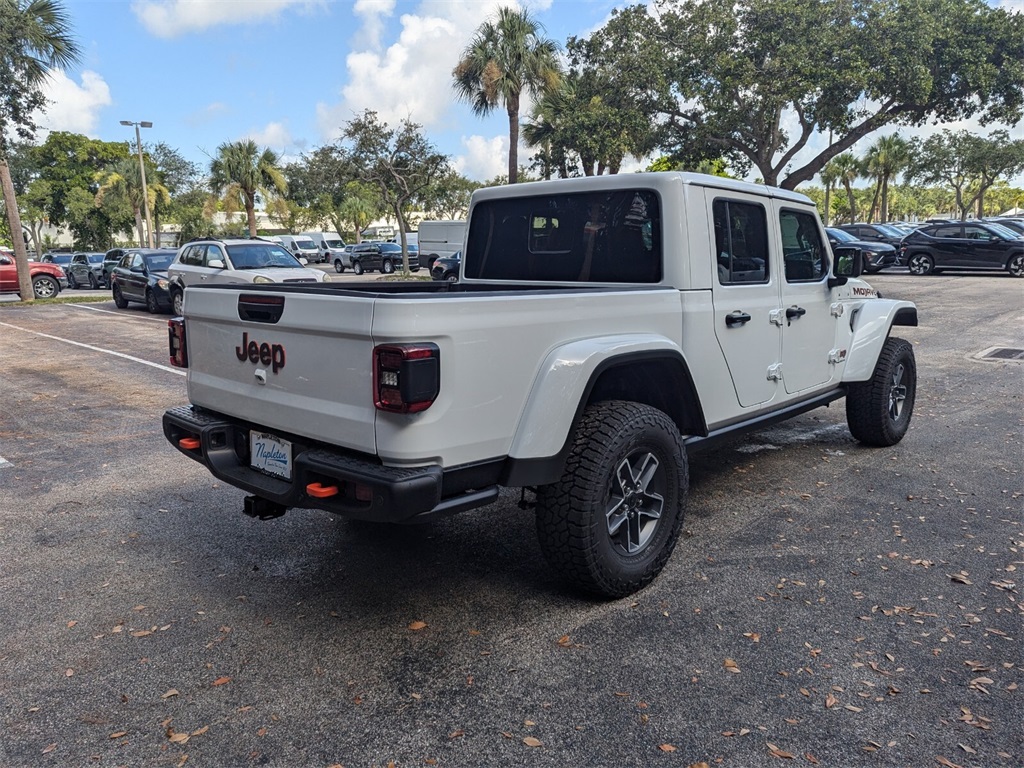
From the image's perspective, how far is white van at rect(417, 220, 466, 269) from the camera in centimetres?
3484

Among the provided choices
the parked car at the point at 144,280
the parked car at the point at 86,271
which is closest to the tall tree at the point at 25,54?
the parked car at the point at 144,280

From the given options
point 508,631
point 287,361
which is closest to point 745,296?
point 508,631

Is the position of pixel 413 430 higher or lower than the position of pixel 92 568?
higher

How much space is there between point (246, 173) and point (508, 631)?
3978cm

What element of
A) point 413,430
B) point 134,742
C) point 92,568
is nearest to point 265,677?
point 134,742

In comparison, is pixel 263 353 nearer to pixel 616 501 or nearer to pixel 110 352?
pixel 616 501

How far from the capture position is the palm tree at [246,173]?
127ft

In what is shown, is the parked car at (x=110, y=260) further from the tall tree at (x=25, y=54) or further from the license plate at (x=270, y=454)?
the license plate at (x=270, y=454)

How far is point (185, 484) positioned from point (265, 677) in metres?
2.80

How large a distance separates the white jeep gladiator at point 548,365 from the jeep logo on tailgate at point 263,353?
0.03 feet

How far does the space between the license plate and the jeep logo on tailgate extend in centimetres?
32

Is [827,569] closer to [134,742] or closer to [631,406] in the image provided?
[631,406]

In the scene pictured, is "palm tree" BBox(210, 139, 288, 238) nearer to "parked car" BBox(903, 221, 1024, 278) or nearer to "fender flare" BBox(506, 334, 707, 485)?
"parked car" BBox(903, 221, 1024, 278)

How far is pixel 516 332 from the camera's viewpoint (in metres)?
3.07
